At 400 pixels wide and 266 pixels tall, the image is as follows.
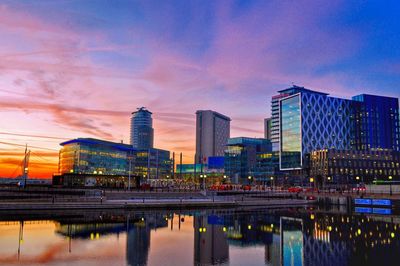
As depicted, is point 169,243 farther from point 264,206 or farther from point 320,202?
point 320,202

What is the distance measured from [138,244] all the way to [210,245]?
254 inches

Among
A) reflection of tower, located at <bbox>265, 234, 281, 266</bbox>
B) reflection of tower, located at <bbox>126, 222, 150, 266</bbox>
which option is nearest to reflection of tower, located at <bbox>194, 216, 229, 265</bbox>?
reflection of tower, located at <bbox>265, 234, 281, 266</bbox>

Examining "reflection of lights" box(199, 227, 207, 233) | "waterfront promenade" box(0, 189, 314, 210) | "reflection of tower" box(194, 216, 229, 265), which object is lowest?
"reflection of lights" box(199, 227, 207, 233)

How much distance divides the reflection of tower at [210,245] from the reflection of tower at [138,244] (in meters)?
3.97

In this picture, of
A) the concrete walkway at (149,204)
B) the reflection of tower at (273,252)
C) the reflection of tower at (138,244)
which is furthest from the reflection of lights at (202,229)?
the concrete walkway at (149,204)

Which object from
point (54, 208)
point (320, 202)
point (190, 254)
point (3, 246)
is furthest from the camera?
point (320, 202)

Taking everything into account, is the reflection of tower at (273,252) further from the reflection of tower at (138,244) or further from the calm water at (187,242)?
the reflection of tower at (138,244)

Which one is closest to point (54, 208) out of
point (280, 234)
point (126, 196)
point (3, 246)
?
point (126, 196)

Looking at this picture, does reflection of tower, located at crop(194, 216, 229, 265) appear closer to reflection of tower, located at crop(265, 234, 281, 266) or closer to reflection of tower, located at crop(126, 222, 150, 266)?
reflection of tower, located at crop(265, 234, 281, 266)

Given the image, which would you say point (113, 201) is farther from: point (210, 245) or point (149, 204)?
point (210, 245)

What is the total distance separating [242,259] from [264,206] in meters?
65.5

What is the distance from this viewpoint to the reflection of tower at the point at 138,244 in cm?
2831

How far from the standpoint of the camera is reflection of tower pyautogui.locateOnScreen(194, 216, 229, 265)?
29475 mm

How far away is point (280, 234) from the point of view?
147ft
